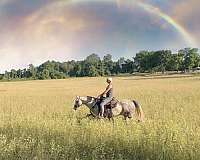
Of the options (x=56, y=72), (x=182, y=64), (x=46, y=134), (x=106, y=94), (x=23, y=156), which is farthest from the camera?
(x=56, y=72)

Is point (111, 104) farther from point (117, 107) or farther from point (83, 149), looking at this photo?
point (83, 149)

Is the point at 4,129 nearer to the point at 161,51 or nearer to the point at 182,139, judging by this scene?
the point at 182,139

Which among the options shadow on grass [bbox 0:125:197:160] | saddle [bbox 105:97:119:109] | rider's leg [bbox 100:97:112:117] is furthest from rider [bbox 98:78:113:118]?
shadow on grass [bbox 0:125:197:160]

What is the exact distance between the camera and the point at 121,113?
16.7 meters

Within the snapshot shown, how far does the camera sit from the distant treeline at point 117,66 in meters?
148

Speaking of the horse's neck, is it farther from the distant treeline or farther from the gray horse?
the distant treeline

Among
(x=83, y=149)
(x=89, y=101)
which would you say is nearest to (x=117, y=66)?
(x=89, y=101)

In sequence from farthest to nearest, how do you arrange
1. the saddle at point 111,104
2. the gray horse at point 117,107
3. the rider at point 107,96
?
the gray horse at point 117,107
the saddle at point 111,104
the rider at point 107,96

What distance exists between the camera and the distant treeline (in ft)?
487

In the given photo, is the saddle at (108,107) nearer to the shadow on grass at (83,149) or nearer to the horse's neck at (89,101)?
the horse's neck at (89,101)

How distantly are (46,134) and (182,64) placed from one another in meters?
139

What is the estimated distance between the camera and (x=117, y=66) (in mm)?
165500

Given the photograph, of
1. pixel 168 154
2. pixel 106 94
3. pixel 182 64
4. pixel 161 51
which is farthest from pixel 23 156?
A: pixel 161 51

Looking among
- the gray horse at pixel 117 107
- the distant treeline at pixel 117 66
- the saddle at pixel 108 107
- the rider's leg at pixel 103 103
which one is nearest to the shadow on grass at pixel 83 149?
the rider's leg at pixel 103 103
